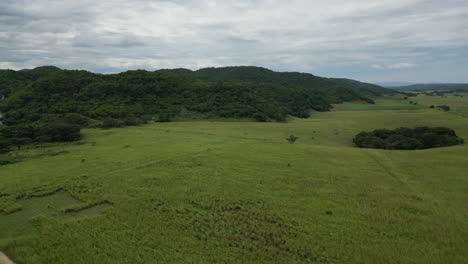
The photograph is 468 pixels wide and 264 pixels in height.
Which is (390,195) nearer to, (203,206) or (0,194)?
(203,206)


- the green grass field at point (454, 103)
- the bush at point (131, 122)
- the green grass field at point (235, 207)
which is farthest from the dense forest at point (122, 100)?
the green grass field at point (454, 103)

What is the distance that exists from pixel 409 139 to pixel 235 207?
41.1 metres

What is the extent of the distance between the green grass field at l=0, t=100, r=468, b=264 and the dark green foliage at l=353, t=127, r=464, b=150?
357 inches

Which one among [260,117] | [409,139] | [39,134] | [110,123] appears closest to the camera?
[409,139]

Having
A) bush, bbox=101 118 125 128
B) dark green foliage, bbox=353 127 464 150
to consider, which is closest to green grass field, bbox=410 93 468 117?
dark green foliage, bbox=353 127 464 150

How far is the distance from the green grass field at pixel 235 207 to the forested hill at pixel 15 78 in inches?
3391

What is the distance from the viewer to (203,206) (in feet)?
66.6

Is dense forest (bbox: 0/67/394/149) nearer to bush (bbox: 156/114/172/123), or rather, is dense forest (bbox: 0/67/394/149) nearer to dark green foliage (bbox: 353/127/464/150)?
bush (bbox: 156/114/172/123)

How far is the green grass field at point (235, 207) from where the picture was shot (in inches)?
582

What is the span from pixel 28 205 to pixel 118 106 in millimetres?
64644

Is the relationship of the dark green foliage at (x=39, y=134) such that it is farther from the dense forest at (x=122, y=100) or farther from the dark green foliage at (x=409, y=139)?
the dark green foliage at (x=409, y=139)

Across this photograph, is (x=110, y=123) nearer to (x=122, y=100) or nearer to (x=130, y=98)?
(x=122, y=100)

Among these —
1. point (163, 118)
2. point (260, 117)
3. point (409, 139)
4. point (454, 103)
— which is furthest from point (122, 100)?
point (454, 103)

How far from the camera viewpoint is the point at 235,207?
20219 mm
